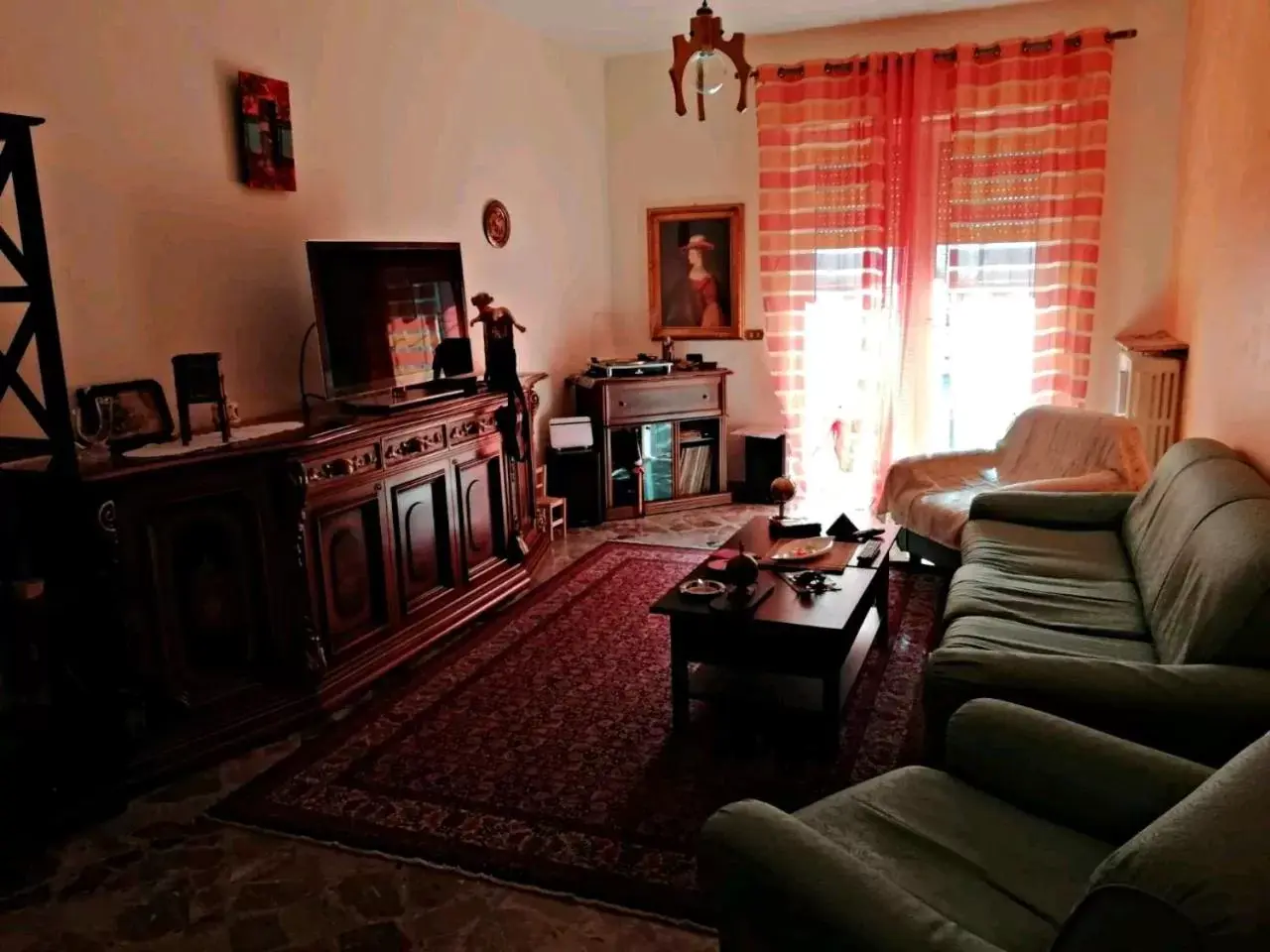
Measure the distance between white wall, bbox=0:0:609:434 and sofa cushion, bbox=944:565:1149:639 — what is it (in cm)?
268

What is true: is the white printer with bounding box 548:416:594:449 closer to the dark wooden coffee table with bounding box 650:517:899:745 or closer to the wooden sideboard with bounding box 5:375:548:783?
the wooden sideboard with bounding box 5:375:548:783

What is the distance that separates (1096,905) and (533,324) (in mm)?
4728

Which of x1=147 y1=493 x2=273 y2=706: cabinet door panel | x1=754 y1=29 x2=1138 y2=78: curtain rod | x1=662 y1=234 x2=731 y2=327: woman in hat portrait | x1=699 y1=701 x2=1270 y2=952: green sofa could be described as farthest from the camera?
x1=662 y1=234 x2=731 y2=327: woman in hat portrait

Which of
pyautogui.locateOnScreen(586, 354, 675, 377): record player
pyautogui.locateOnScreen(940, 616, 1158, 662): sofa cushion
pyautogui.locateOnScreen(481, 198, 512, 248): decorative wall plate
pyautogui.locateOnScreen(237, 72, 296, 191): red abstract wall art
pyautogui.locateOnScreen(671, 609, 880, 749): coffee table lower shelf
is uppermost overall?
pyautogui.locateOnScreen(237, 72, 296, 191): red abstract wall art

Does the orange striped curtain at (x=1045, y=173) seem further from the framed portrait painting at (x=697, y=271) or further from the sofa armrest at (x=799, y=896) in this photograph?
the sofa armrest at (x=799, y=896)

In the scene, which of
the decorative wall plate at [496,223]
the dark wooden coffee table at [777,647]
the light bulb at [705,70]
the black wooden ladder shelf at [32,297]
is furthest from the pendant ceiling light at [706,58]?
the black wooden ladder shelf at [32,297]

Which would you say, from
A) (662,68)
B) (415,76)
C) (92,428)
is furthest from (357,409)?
(662,68)

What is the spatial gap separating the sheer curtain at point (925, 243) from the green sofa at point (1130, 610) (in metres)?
2.03

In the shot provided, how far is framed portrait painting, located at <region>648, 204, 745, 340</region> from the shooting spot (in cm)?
588

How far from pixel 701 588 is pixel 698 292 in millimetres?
3506

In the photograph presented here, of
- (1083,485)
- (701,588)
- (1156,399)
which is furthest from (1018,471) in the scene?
(701,588)

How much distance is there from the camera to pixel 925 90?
5164mm

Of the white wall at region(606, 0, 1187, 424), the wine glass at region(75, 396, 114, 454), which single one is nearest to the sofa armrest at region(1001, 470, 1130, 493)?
the white wall at region(606, 0, 1187, 424)

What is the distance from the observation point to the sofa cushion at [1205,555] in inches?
78.9
